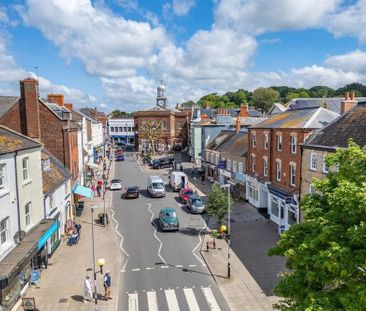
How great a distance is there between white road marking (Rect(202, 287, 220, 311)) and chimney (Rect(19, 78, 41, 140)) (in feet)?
59.6

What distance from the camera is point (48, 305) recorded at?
1748 cm

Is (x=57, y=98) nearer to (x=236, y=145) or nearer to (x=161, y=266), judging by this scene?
(x=236, y=145)

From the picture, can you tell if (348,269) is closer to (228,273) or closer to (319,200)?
(319,200)

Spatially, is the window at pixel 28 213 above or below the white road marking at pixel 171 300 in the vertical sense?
above

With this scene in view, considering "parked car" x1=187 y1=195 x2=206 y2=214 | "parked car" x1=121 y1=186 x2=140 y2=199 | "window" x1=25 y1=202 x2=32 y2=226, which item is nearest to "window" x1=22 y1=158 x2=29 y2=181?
"window" x1=25 y1=202 x2=32 y2=226

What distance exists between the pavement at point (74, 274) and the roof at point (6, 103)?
11499 millimetres

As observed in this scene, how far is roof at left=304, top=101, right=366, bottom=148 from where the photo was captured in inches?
886

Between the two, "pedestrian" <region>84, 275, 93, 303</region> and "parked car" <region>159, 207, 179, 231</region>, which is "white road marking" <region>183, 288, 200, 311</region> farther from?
"parked car" <region>159, 207, 179, 231</region>

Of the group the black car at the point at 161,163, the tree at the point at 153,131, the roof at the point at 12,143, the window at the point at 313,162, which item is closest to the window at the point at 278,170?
the window at the point at 313,162

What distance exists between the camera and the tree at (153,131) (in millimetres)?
85938

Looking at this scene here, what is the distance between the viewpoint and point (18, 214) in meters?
18.5

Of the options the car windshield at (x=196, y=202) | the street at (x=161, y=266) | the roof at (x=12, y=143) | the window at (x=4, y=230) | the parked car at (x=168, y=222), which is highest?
the roof at (x=12, y=143)

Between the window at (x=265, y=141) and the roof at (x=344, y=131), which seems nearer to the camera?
the roof at (x=344, y=131)

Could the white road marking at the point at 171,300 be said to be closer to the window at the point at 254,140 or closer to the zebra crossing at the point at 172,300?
the zebra crossing at the point at 172,300
